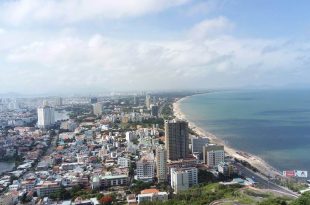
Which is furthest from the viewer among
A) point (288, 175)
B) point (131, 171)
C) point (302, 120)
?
point (302, 120)

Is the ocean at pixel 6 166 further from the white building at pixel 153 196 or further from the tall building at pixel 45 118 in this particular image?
the tall building at pixel 45 118

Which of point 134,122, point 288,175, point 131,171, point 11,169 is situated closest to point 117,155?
point 131,171

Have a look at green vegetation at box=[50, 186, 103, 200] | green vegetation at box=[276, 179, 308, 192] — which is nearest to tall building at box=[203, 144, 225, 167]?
green vegetation at box=[276, 179, 308, 192]

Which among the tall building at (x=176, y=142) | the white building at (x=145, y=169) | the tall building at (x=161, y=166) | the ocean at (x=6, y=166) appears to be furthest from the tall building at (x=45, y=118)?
the tall building at (x=161, y=166)

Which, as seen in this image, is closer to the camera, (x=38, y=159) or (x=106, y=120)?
(x=38, y=159)

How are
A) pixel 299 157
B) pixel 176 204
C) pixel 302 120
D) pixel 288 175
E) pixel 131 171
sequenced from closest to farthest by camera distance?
pixel 176 204 < pixel 288 175 < pixel 131 171 < pixel 299 157 < pixel 302 120

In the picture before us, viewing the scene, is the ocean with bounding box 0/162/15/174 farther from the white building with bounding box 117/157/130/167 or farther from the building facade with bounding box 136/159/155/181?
the building facade with bounding box 136/159/155/181

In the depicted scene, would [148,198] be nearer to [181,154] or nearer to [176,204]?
[176,204]
